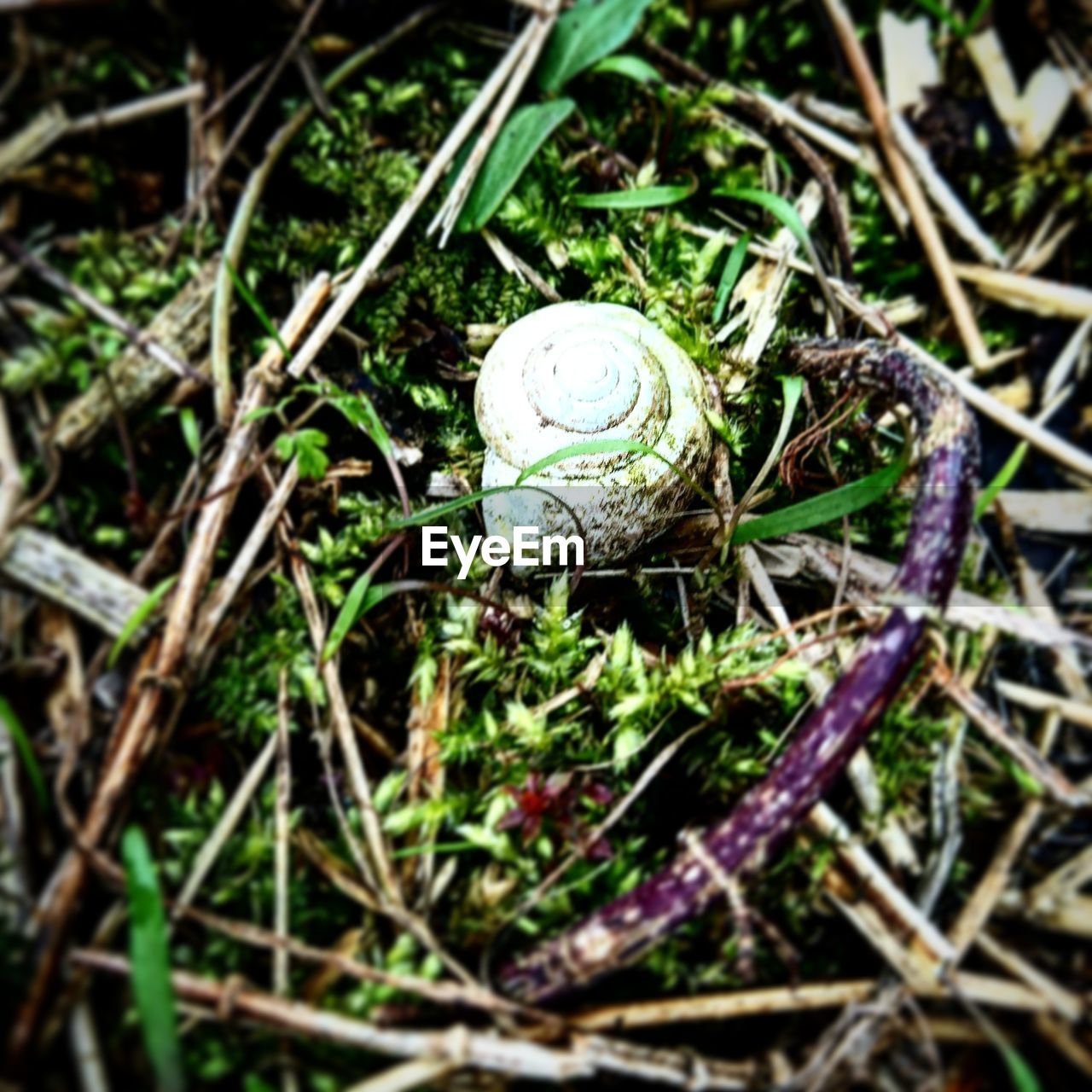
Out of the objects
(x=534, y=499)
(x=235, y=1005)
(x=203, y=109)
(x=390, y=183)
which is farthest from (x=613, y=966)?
(x=203, y=109)

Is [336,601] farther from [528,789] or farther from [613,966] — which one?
[613,966]

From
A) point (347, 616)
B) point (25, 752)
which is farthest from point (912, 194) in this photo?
point (25, 752)

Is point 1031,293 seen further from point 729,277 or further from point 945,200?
point 729,277

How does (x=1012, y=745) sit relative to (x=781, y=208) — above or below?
below

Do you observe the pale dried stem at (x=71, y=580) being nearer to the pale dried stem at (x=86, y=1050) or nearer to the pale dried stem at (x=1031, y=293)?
the pale dried stem at (x=86, y=1050)

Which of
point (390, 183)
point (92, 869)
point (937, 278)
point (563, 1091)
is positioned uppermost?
point (390, 183)

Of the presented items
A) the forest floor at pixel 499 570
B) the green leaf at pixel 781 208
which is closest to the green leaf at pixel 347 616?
the forest floor at pixel 499 570
